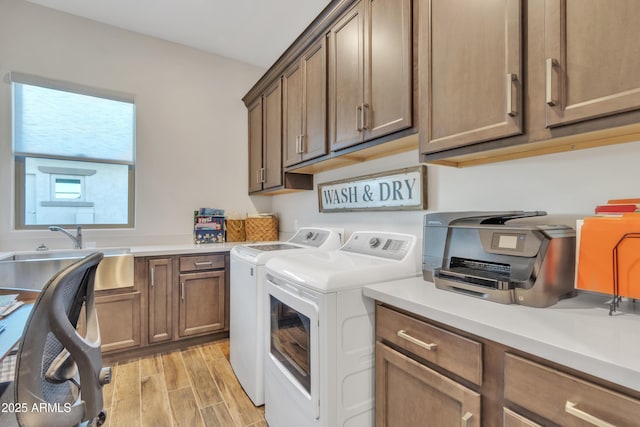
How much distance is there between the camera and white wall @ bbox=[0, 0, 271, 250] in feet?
7.99

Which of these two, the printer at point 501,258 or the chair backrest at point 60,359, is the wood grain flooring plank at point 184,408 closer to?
the chair backrest at point 60,359

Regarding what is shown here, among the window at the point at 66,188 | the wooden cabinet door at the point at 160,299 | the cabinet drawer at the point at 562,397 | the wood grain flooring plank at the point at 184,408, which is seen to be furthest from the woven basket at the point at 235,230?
the cabinet drawer at the point at 562,397

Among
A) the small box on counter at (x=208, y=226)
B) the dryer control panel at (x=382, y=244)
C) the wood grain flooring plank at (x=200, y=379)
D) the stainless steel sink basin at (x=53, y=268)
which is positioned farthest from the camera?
the small box on counter at (x=208, y=226)

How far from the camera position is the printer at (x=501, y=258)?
950mm

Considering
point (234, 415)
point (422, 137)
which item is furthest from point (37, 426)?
point (422, 137)

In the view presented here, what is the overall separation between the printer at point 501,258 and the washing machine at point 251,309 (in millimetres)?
976

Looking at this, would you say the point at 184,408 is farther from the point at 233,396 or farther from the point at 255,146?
the point at 255,146

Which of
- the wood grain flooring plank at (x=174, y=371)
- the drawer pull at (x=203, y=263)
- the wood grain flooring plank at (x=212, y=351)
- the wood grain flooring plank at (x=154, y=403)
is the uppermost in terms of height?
the drawer pull at (x=203, y=263)

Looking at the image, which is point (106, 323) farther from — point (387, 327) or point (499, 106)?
point (499, 106)

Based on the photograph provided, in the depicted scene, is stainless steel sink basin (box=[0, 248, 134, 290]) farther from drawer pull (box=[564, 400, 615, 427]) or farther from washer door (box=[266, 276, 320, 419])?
drawer pull (box=[564, 400, 615, 427])

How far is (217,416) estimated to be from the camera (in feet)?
5.78

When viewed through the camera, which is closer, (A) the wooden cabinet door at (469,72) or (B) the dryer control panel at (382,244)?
(A) the wooden cabinet door at (469,72)

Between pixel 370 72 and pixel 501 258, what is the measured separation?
3.80ft

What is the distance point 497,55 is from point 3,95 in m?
3.48
